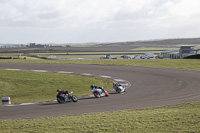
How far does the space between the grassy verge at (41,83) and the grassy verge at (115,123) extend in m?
12.3

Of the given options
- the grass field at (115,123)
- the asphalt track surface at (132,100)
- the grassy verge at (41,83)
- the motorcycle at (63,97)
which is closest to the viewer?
the grass field at (115,123)

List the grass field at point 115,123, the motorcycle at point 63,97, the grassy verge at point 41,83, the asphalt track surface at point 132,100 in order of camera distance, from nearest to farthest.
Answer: the grass field at point 115,123, the asphalt track surface at point 132,100, the motorcycle at point 63,97, the grassy verge at point 41,83

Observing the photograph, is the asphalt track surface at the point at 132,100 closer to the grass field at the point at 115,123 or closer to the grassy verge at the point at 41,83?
the grass field at the point at 115,123

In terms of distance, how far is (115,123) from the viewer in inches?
519

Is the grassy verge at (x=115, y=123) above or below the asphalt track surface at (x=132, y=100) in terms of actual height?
above

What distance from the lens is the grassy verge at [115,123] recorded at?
1207 cm

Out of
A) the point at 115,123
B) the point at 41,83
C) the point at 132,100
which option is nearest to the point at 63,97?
the point at 132,100

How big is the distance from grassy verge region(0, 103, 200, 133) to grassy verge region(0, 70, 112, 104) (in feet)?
40.5

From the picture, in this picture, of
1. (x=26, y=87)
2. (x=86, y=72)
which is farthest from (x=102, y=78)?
(x=26, y=87)

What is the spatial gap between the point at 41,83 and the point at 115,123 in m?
Result: 20.9

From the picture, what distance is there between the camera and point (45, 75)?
36781mm

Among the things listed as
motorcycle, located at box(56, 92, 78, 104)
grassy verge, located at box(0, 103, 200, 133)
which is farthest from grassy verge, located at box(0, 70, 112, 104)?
grassy verge, located at box(0, 103, 200, 133)

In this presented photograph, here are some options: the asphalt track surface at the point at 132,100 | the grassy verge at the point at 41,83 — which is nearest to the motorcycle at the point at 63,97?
the asphalt track surface at the point at 132,100

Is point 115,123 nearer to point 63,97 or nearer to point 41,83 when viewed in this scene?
point 63,97
